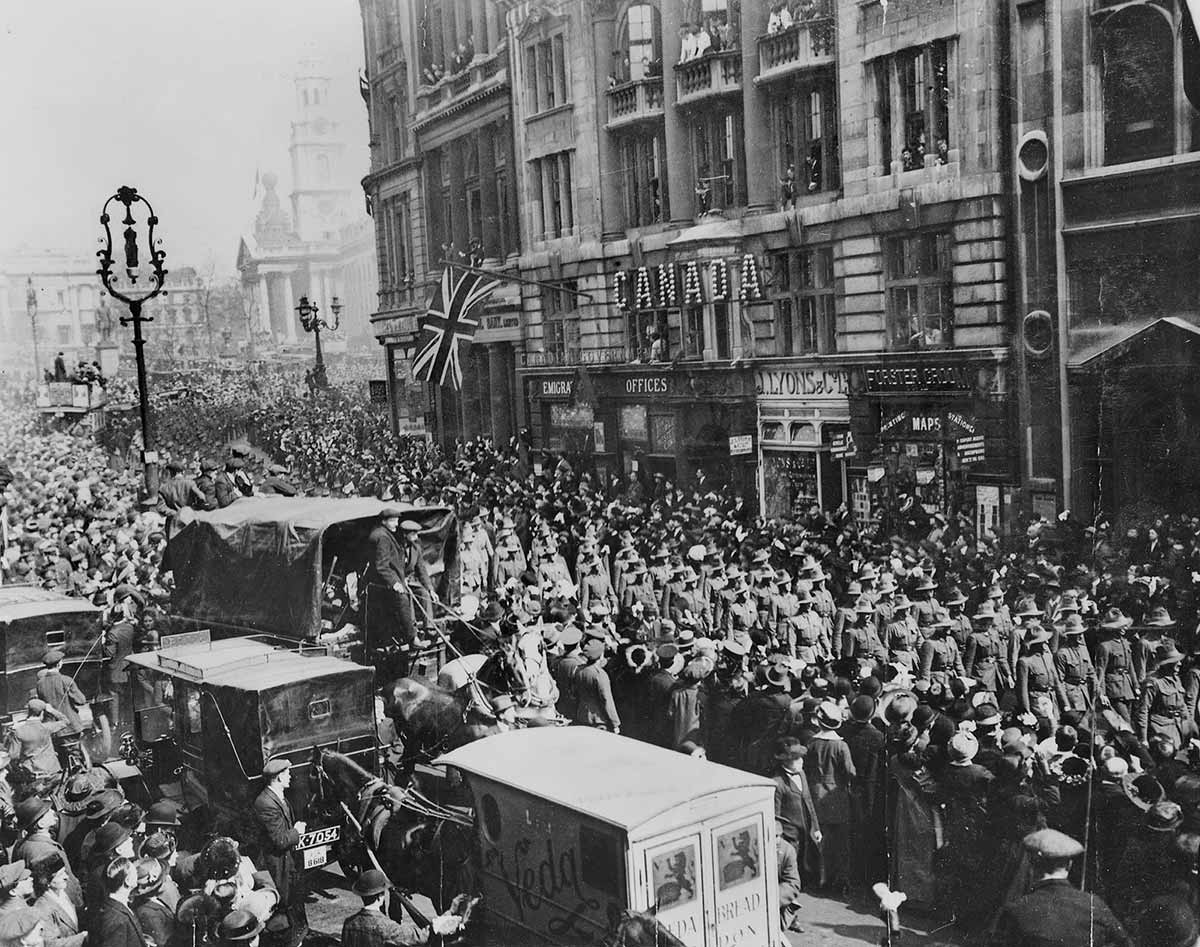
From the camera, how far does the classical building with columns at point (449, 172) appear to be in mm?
15414

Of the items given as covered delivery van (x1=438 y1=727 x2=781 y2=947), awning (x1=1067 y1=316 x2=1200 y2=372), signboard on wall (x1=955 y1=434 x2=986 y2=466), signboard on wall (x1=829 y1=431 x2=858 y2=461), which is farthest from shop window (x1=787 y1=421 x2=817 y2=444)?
covered delivery van (x1=438 y1=727 x2=781 y2=947)

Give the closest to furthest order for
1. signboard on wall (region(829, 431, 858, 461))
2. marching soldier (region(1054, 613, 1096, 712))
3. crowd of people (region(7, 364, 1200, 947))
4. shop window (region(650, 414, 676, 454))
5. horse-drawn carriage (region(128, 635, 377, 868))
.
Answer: crowd of people (region(7, 364, 1200, 947)) → horse-drawn carriage (region(128, 635, 377, 868)) → marching soldier (region(1054, 613, 1096, 712)) → signboard on wall (region(829, 431, 858, 461)) → shop window (region(650, 414, 676, 454))

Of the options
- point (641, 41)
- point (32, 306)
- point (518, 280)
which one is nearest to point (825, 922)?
point (518, 280)

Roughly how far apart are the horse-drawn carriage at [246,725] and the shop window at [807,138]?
7.63m

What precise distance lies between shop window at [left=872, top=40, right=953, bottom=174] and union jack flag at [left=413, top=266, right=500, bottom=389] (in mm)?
5711

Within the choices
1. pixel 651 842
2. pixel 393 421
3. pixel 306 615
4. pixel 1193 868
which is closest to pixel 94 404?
pixel 393 421

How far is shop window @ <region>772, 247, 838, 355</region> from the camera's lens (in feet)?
43.9

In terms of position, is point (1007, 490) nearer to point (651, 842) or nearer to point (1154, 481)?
point (1154, 481)

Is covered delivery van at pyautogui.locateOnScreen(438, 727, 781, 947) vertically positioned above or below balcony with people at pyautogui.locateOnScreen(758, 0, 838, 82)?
below

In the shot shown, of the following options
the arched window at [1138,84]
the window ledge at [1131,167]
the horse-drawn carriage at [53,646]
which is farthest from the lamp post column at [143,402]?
the arched window at [1138,84]

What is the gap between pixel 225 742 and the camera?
9.77 m

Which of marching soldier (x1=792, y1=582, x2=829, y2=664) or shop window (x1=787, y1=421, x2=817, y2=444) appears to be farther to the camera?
shop window (x1=787, y1=421, x2=817, y2=444)

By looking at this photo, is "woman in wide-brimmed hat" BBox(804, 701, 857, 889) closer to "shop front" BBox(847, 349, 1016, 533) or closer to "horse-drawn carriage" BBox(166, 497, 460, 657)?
"shop front" BBox(847, 349, 1016, 533)

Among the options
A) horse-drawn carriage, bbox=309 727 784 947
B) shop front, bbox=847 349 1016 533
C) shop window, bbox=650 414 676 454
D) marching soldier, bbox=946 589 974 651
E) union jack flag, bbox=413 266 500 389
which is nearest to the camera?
horse-drawn carriage, bbox=309 727 784 947
